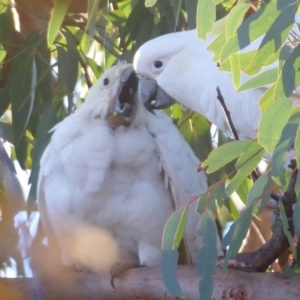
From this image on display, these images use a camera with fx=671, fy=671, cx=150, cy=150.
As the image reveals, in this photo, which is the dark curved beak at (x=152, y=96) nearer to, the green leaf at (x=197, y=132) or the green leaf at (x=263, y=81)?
the green leaf at (x=197, y=132)

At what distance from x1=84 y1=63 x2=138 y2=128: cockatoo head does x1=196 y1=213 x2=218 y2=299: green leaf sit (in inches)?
27.2

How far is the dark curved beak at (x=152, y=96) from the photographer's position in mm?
1911

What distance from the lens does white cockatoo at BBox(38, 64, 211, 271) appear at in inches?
64.4

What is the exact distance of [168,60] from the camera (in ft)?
6.43

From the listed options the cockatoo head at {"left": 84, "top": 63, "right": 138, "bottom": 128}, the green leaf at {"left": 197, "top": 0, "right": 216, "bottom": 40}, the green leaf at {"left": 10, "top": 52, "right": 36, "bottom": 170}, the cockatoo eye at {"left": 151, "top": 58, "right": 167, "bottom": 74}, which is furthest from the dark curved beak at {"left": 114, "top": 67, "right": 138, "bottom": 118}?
the green leaf at {"left": 197, "top": 0, "right": 216, "bottom": 40}

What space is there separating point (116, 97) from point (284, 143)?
873mm

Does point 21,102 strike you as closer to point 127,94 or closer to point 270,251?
point 127,94

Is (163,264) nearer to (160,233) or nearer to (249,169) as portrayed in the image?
(249,169)

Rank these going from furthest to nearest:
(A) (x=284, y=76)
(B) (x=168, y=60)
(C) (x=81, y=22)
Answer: (C) (x=81, y=22)
(B) (x=168, y=60)
(A) (x=284, y=76)

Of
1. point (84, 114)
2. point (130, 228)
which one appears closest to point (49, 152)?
point (84, 114)

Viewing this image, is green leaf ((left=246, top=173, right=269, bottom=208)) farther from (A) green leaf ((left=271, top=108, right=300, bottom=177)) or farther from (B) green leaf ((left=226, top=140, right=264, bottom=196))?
(A) green leaf ((left=271, top=108, right=300, bottom=177))

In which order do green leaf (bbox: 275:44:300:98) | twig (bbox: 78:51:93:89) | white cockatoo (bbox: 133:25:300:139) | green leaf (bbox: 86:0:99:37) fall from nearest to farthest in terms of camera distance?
green leaf (bbox: 275:44:300:98), green leaf (bbox: 86:0:99:37), white cockatoo (bbox: 133:25:300:139), twig (bbox: 78:51:93:89)

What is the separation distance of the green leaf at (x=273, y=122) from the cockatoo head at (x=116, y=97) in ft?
2.70

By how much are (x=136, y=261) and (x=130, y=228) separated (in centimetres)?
9
